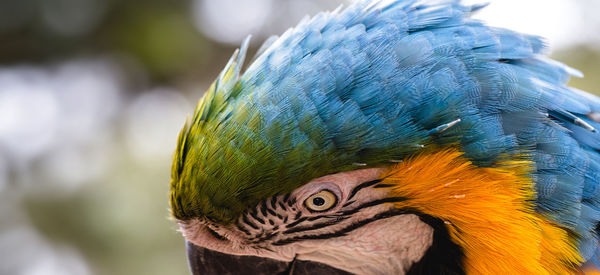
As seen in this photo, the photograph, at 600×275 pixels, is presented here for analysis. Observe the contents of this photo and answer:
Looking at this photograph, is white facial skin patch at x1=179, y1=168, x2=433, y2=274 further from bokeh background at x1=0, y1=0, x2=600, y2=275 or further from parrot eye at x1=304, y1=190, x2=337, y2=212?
bokeh background at x1=0, y1=0, x2=600, y2=275

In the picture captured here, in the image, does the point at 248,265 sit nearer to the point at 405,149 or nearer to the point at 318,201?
the point at 318,201

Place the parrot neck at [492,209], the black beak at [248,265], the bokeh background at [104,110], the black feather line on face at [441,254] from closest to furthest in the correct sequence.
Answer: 1. the parrot neck at [492,209]
2. the black feather line on face at [441,254]
3. the black beak at [248,265]
4. the bokeh background at [104,110]

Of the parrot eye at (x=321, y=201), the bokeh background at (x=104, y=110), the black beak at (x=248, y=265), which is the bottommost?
the black beak at (x=248, y=265)

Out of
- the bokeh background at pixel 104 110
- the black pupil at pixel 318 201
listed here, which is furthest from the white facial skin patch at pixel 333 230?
the bokeh background at pixel 104 110

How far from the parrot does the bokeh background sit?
8.19ft

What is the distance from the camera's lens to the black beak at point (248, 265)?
115cm

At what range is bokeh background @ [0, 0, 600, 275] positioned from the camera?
3.73 metres

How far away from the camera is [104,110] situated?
4.27m

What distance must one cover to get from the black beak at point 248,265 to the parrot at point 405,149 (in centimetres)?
7

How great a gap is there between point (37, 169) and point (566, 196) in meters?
3.92

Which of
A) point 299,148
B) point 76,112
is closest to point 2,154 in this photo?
point 76,112

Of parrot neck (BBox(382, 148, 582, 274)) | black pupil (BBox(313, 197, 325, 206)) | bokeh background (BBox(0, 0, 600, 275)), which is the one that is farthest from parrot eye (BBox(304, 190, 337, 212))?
bokeh background (BBox(0, 0, 600, 275))

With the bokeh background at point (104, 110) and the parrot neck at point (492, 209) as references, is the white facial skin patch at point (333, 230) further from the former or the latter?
the bokeh background at point (104, 110)

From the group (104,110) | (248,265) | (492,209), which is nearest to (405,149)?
(492,209)
